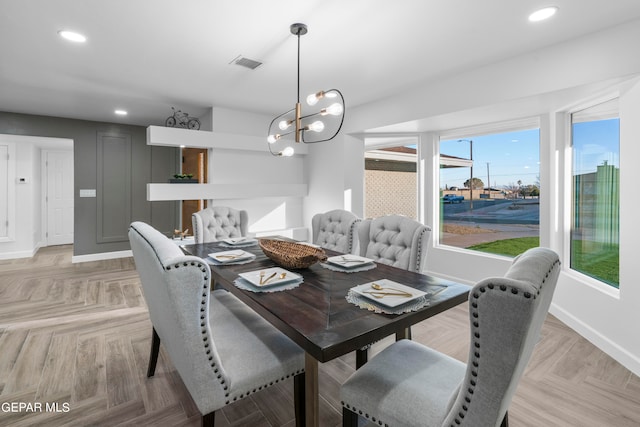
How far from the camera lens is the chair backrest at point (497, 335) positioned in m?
0.76

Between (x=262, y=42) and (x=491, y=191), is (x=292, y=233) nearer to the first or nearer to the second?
(x=491, y=191)

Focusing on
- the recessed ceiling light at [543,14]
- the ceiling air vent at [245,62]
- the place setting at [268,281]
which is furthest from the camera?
the ceiling air vent at [245,62]

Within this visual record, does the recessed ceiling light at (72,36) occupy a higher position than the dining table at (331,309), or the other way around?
the recessed ceiling light at (72,36)

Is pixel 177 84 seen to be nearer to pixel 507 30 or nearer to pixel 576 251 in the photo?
pixel 507 30

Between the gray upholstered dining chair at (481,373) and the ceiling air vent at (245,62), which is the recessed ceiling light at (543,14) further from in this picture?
the ceiling air vent at (245,62)

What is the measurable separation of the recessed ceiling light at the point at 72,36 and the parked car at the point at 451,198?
4.11 m

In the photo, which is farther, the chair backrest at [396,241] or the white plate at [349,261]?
the chair backrest at [396,241]

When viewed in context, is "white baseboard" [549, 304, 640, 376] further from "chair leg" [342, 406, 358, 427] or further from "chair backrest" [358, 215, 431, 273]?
"chair leg" [342, 406, 358, 427]

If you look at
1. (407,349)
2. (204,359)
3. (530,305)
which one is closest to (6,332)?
(204,359)

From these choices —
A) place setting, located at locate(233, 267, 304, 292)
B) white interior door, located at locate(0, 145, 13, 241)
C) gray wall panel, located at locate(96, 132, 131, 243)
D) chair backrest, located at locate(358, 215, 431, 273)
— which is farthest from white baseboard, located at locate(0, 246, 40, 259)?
chair backrest, located at locate(358, 215, 431, 273)

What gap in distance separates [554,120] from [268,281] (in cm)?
312

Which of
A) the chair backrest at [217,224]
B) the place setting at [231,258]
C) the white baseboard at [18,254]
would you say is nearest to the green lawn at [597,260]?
the place setting at [231,258]

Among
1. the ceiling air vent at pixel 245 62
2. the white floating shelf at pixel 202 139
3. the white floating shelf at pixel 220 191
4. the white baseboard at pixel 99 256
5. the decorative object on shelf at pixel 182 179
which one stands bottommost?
the white baseboard at pixel 99 256

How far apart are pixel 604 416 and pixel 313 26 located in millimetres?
2945
